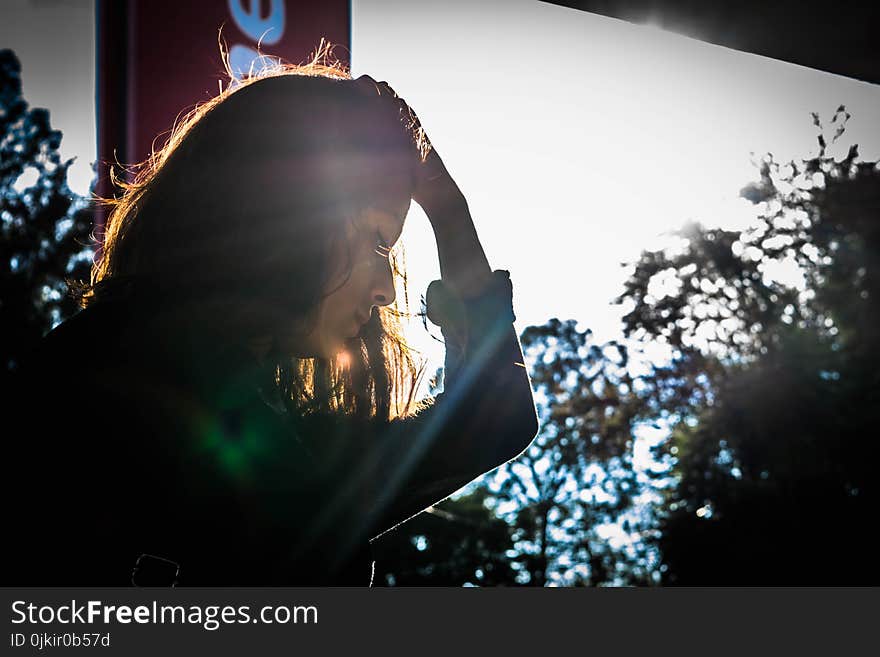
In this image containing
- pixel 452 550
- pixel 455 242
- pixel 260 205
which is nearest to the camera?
pixel 260 205

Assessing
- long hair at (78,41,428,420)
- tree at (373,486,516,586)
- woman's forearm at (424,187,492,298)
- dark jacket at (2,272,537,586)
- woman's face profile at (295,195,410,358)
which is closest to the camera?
dark jacket at (2,272,537,586)

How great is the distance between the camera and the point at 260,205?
135 cm

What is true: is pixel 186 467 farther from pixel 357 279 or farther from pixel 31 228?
pixel 31 228

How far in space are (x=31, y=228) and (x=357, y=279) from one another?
1993cm

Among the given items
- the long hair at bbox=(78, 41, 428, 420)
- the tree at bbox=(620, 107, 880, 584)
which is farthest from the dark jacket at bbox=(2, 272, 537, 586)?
the tree at bbox=(620, 107, 880, 584)

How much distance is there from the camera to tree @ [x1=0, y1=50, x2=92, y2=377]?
18109 mm

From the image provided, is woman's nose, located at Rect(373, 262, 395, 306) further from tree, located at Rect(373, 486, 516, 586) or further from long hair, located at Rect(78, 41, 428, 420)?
tree, located at Rect(373, 486, 516, 586)

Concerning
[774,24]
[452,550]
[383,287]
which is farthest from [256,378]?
[452,550]

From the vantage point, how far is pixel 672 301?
2016 centimetres

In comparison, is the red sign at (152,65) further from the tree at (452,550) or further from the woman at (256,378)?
the tree at (452,550)

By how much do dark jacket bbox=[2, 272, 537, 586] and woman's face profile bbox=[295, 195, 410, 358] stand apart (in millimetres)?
141

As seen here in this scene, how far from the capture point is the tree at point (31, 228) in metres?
18.1
